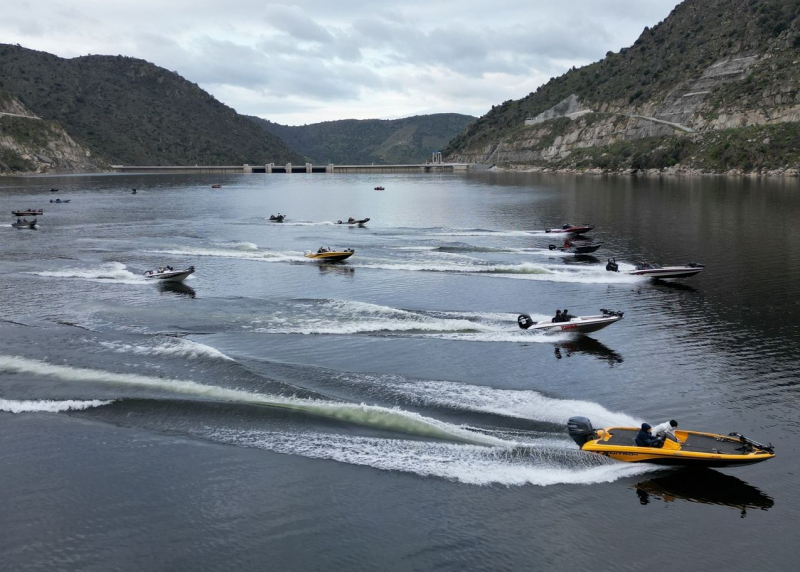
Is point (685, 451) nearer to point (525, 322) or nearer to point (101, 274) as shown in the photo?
point (525, 322)

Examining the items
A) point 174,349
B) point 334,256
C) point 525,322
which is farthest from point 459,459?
point 334,256

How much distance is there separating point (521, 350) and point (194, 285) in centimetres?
2815

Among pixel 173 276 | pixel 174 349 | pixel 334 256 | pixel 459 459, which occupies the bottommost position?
pixel 459 459

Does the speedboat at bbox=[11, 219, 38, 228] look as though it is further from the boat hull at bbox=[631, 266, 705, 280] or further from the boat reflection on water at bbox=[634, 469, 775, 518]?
the boat reflection on water at bbox=[634, 469, 775, 518]

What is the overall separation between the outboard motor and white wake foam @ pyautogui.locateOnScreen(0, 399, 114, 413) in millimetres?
21278

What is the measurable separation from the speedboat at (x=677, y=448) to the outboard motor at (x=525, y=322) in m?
13.9

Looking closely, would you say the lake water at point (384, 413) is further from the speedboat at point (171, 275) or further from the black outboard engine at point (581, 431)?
the speedboat at point (171, 275)

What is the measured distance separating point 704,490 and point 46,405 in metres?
25.2

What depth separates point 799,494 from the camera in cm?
2041

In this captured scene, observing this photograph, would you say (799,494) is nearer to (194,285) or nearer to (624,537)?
(624,537)

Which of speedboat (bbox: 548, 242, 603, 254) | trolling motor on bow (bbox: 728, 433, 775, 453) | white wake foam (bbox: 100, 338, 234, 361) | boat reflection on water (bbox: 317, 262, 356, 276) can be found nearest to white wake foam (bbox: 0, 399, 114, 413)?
white wake foam (bbox: 100, 338, 234, 361)

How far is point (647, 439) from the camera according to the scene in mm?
22094

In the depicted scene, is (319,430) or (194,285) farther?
(194,285)

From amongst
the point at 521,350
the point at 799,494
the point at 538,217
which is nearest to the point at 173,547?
the point at 799,494
